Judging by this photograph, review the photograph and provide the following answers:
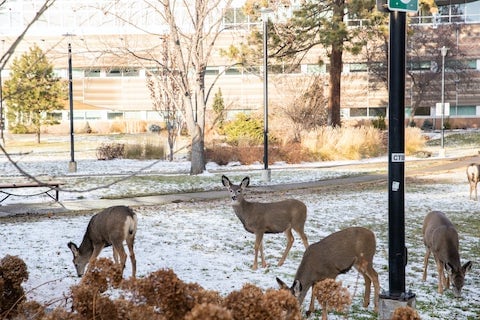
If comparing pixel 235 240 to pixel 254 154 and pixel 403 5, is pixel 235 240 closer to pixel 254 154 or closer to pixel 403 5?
pixel 403 5

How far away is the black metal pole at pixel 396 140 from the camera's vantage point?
7344 millimetres

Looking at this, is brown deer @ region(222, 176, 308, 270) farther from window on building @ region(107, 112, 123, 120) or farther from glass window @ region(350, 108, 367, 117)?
window on building @ region(107, 112, 123, 120)

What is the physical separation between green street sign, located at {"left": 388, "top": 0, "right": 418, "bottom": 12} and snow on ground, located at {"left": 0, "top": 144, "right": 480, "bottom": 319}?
2.98 meters

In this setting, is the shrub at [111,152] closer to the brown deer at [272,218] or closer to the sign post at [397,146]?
the brown deer at [272,218]

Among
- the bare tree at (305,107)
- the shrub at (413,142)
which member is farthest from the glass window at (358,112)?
the bare tree at (305,107)

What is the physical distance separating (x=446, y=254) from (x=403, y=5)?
4.07m

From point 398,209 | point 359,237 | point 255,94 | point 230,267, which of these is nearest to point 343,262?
point 359,237

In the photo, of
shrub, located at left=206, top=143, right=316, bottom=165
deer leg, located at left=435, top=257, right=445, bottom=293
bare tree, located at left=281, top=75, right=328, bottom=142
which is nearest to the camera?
deer leg, located at left=435, top=257, right=445, bottom=293

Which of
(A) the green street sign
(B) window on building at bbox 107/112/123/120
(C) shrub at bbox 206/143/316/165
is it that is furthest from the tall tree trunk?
(B) window on building at bbox 107/112/123/120

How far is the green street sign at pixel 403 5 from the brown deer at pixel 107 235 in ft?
16.5

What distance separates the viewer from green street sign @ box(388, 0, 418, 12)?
726 centimetres

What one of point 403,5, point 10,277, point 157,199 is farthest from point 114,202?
point 403,5

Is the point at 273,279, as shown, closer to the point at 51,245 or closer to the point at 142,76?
the point at 51,245

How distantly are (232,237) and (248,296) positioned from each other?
10.4 metres
